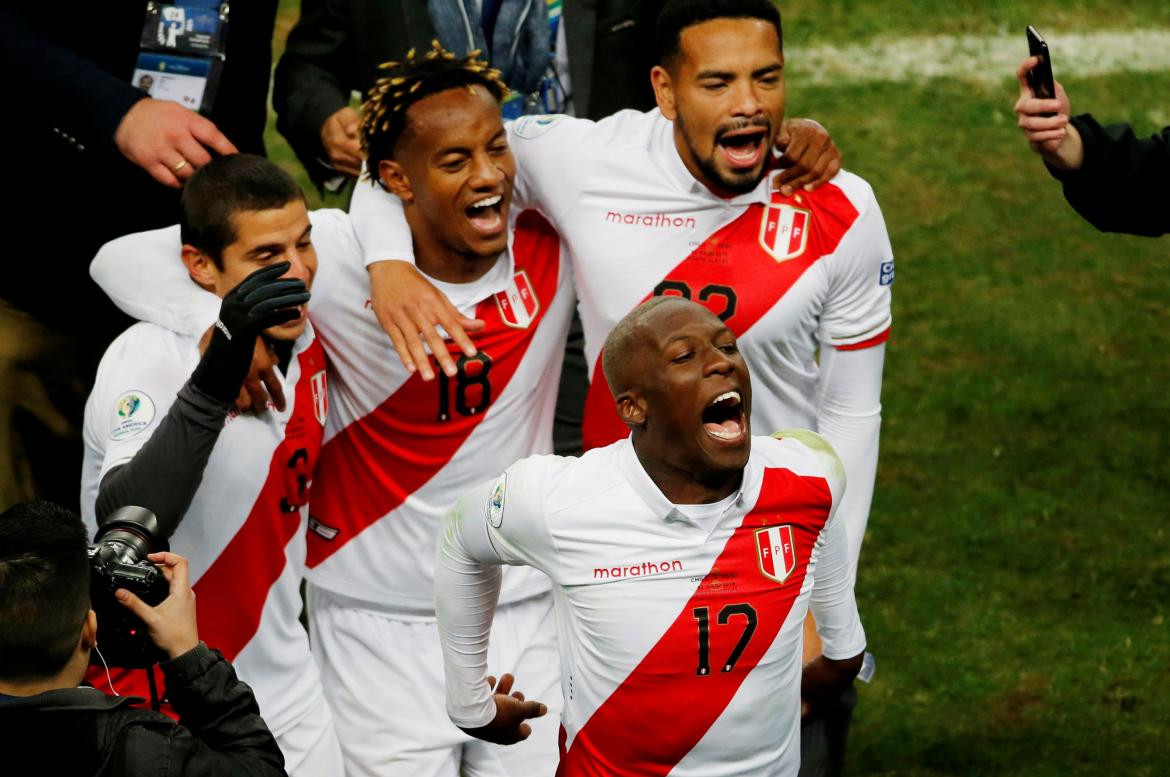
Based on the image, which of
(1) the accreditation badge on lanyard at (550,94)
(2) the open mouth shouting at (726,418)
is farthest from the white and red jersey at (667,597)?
(1) the accreditation badge on lanyard at (550,94)

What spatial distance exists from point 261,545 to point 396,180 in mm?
1074

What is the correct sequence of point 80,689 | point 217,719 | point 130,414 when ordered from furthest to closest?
1. point 130,414
2. point 217,719
3. point 80,689

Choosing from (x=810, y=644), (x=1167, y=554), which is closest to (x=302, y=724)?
(x=810, y=644)

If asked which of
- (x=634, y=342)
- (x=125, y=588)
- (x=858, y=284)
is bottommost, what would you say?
(x=125, y=588)

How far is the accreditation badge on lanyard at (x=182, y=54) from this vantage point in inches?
206

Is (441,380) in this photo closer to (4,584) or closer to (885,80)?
(4,584)

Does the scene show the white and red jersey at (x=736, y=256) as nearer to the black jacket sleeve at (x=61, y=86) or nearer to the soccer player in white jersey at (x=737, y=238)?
the soccer player in white jersey at (x=737, y=238)

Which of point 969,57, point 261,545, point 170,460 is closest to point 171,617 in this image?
point 170,460

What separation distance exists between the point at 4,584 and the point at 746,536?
153cm

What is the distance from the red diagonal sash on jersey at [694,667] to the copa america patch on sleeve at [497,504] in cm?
45

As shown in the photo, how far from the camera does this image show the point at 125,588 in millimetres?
3484

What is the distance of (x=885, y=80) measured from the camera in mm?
11164

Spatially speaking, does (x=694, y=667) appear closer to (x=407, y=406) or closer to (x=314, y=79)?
(x=407, y=406)

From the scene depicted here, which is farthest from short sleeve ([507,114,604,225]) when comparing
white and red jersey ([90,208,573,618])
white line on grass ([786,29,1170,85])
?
white line on grass ([786,29,1170,85])
